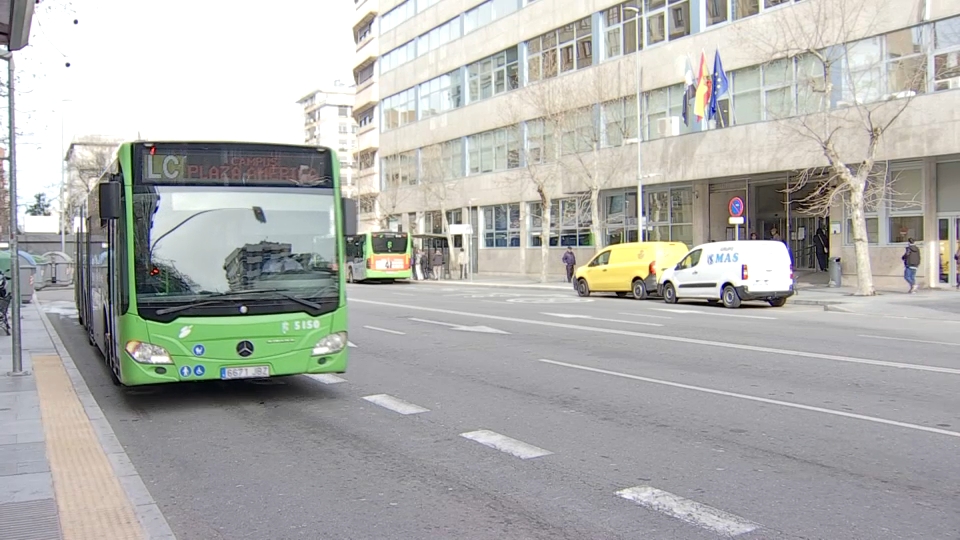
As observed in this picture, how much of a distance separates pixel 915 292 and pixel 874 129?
5.45m

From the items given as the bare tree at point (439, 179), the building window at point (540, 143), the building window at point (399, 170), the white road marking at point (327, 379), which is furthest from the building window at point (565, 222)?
the white road marking at point (327, 379)

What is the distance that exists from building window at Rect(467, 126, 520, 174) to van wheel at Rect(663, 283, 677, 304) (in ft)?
68.3

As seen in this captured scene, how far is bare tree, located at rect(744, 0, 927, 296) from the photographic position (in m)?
24.2

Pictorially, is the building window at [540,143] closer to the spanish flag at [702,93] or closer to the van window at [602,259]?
the spanish flag at [702,93]

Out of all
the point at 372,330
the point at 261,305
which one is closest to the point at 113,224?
the point at 261,305

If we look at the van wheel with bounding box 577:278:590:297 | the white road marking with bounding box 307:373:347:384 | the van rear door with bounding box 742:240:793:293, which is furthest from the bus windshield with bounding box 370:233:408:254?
the white road marking with bounding box 307:373:347:384

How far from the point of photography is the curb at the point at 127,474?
5035mm

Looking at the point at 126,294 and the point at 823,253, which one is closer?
the point at 126,294

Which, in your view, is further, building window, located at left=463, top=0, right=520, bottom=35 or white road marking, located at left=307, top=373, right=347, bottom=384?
building window, located at left=463, top=0, right=520, bottom=35

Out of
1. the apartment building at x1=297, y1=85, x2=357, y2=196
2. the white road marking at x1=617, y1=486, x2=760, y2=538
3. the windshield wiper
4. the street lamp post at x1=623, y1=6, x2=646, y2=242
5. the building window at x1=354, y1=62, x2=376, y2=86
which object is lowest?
the white road marking at x1=617, y1=486, x2=760, y2=538

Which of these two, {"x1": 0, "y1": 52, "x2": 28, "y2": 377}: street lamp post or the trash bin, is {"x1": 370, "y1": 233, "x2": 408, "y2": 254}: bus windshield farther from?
{"x1": 0, "y1": 52, "x2": 28, "y2": 377}: street lamp post

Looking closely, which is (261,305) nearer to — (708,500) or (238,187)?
(238,187)

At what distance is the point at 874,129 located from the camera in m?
23.1

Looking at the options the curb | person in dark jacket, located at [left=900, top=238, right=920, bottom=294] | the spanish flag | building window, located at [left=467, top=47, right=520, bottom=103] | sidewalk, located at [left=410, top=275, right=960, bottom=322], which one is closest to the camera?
the curb
